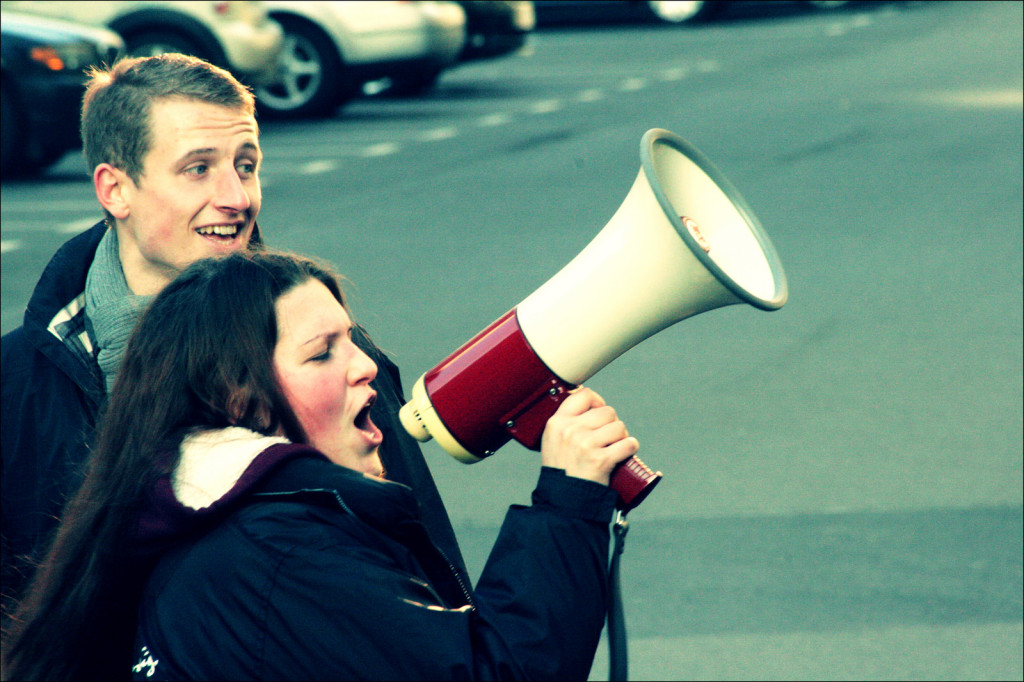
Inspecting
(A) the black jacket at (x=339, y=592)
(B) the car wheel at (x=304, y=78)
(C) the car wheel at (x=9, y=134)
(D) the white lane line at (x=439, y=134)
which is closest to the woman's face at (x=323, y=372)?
(A) the black jacket at (x=339, y=592)

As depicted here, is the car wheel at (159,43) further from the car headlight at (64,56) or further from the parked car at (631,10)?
the parked car at (631,10)

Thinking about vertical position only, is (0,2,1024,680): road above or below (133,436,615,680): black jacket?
below

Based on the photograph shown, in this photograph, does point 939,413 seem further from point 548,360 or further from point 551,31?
point 551,31

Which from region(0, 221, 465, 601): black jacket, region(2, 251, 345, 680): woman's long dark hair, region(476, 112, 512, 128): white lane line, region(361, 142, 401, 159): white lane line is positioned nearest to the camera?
region(2, 251, 345, 680): woman's long dark hair

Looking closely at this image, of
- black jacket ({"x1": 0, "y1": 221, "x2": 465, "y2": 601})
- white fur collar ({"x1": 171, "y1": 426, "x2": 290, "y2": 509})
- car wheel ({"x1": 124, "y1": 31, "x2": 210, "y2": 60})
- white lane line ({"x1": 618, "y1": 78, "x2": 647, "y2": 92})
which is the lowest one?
white lane line ({"x1": 618, "y1": 78, "x2": 647, "y2": 92})

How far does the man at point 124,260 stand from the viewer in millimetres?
2529

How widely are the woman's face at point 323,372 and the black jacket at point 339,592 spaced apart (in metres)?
0.13

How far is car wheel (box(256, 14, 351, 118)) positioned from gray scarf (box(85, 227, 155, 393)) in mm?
12073

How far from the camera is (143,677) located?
1.83 meters

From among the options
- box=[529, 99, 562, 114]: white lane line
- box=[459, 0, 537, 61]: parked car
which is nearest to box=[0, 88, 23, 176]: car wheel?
box=[529, 99, 562, 114]: white lane line

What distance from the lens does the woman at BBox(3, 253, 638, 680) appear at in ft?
5.73

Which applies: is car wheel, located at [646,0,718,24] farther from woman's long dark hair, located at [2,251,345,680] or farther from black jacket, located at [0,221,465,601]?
woman's long dark hair, located at [2,251,345,680]

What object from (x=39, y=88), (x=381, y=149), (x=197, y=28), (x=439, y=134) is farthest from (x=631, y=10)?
(x=39, y=88)

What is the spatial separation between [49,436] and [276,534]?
0.92m
